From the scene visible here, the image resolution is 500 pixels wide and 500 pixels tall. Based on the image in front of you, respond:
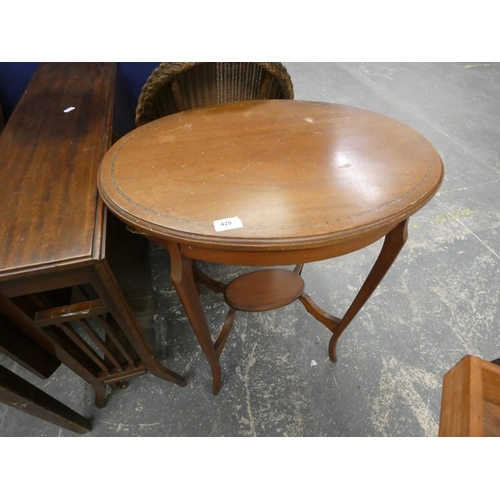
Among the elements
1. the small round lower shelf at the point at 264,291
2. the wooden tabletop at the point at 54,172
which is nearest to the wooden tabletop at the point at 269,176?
the wooden tabletop at the point at 54,172

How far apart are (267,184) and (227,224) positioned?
16cm

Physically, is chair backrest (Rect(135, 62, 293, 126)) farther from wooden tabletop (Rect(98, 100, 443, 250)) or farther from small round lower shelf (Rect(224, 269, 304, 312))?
small round lower shelf (Rect(224, 269, 304, 312))

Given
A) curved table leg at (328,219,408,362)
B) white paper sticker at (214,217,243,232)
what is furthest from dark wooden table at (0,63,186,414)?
curved table leg at (328,219,408,362)

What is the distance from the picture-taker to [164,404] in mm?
1074

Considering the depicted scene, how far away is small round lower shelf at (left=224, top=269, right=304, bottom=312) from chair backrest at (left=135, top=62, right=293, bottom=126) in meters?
0.68

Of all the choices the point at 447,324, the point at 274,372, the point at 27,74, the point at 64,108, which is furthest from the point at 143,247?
the point at 447,324

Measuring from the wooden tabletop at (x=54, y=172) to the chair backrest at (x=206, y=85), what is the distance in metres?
0.18

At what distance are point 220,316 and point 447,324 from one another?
99 centimetres

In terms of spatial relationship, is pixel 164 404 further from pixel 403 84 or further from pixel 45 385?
pixel 403 84

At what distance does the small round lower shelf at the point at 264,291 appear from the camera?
1.09 meters

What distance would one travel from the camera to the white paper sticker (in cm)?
55

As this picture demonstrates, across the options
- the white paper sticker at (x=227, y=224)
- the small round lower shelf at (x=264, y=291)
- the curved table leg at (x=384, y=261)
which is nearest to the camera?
the white paper sticker at (x=227, y=224)

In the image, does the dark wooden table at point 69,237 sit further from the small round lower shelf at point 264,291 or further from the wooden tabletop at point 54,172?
the small round lower shelf at point 264,291

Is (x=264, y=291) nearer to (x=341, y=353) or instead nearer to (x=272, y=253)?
(x=341, y=353)
